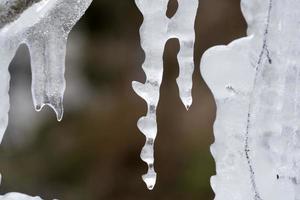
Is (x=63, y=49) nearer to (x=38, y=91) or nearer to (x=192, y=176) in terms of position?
(x=38, y=91)

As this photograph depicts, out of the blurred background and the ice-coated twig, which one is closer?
the ice-coated twig

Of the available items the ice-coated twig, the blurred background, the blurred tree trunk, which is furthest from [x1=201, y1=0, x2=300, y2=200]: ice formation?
the blurred background

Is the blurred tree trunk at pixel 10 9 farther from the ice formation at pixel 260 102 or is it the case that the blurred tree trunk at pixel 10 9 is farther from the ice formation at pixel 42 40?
the ice formation at pixel 260 102

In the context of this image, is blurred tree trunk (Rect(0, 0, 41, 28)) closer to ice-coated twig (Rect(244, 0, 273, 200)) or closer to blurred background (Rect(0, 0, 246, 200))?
ice-coated twig (Rect(244, 0, 273, 200))

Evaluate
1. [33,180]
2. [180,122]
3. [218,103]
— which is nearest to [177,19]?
[218,103]

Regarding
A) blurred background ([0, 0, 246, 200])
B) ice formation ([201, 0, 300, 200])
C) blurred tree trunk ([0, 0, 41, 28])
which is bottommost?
blurred background ([0, 0, 246, 200])

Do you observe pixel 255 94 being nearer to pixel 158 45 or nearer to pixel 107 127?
pixel 158 45
